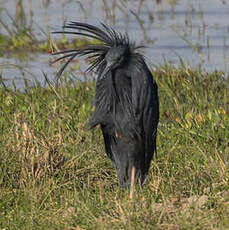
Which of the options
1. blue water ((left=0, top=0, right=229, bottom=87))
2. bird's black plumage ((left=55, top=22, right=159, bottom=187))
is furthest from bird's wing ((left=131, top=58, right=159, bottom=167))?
blue water ((left=0, top=0, right=229, bottom=87))

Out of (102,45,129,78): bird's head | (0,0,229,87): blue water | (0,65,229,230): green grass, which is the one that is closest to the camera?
(0,65,229,230): green grass

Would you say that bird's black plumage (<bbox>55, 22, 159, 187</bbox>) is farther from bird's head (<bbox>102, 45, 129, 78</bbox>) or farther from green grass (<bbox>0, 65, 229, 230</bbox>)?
green grass (<bbox>0, 65, 229, 230</bbox>)

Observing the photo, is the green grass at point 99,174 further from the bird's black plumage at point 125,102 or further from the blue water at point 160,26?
the blue water at point 160,26

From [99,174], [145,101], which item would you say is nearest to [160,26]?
[99,174]

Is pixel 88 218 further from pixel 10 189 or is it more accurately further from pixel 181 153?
pixel 181 153

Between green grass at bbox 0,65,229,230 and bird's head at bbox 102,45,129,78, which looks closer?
green grass at bbox 0,65,229,230

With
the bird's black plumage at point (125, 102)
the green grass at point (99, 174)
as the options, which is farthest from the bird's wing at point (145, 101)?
the green grass at point (99, 174)

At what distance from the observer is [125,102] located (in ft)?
13.7

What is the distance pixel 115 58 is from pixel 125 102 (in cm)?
27

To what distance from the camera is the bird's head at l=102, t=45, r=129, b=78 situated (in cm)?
406

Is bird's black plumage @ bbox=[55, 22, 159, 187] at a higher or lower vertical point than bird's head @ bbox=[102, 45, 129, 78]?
lower

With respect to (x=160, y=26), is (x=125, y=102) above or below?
above

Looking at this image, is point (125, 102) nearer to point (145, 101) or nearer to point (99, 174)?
point (145, 101)

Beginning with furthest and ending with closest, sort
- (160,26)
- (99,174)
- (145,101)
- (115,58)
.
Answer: (160,26), (99,174), (145,101), (115,58)
